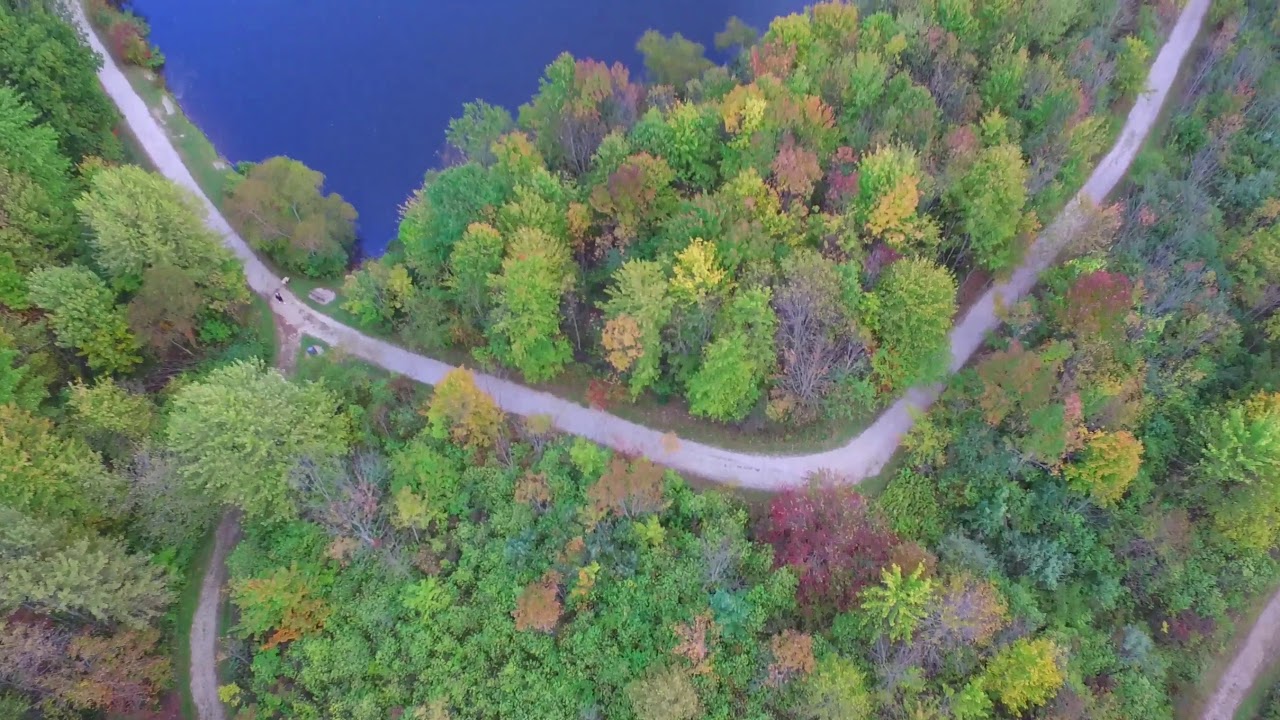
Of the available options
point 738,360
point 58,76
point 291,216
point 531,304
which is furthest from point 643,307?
point 58,76

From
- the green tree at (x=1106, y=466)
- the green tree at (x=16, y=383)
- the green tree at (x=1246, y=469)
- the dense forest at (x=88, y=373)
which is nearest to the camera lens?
the dense forest at (x=88, y=373)

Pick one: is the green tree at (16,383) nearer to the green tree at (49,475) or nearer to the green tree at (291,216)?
the green tree at (49,475)

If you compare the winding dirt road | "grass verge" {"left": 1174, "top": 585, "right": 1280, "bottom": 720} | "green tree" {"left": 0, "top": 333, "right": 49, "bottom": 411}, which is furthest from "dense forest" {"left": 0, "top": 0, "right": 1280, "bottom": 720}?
the winding dirt road

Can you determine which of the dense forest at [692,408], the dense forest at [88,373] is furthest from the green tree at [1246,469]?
the dense forest at [88,373]

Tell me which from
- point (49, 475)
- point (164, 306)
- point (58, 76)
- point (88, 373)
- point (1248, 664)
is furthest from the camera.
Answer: point (58, 76)

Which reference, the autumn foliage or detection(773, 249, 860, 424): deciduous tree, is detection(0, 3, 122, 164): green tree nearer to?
the autumn foliage

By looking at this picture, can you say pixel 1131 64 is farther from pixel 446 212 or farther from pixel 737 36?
pixel 446 212

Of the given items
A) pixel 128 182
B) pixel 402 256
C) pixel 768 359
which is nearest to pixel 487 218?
pixel 402 256
